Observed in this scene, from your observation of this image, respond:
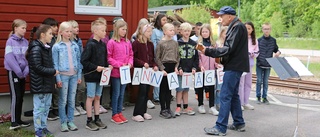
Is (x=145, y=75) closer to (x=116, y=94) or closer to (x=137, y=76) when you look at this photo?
(x=137, y=76)

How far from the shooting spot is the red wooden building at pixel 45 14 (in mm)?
7426

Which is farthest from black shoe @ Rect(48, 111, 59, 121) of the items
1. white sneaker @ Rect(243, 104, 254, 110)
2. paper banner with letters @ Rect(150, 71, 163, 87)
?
white sneaker @ Rect(243, 104, 254, 110)

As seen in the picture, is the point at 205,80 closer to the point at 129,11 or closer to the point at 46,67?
the point at 129,11

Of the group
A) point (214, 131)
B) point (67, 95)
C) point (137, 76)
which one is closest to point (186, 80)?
point (137, 76)

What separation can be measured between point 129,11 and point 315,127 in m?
4.76

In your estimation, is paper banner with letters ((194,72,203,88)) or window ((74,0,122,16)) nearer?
paper banner with letters ((194,72,203,88))

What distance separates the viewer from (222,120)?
6637 mm

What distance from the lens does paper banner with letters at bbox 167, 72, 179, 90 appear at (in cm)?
762

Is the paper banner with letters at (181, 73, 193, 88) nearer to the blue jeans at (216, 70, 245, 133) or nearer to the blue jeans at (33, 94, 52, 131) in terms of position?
the blue jeans at (216, 70, 245, 133)

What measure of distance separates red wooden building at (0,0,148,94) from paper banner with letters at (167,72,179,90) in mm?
1920

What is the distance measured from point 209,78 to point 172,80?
949 millimetres

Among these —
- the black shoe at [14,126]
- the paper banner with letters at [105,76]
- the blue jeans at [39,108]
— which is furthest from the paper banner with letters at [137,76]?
the black shoe at [14,126]

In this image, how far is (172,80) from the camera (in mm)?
7668

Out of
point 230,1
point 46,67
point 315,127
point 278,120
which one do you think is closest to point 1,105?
point 46,67
